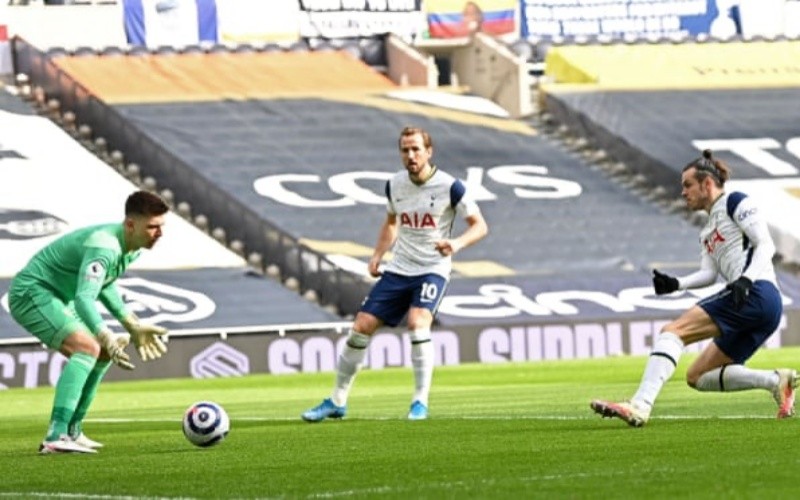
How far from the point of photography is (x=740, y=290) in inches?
544

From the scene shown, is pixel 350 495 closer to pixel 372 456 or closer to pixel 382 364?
pixel 372 456

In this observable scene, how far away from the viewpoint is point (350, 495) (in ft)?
32.4

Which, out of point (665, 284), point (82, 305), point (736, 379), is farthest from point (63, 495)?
point (736, 379)

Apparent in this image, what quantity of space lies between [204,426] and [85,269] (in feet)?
4.32

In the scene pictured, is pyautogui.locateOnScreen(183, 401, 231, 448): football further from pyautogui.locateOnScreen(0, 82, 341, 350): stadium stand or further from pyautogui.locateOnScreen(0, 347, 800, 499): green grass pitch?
pyautogui.locateOnScreen(0, 82, 341, 350): stadium stand

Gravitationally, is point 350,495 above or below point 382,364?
above

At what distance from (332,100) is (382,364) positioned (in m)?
14.6

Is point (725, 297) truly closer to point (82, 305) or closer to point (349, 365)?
point (349, 365)

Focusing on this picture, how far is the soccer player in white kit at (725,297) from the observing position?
14.0 m

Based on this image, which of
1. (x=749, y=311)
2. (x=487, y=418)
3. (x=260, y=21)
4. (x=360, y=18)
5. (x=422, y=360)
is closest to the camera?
(x=749, y=311)

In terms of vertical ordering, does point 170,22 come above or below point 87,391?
below

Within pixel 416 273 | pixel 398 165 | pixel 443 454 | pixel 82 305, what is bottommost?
pixel 398 165

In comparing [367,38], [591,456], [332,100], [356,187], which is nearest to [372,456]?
[591,456]

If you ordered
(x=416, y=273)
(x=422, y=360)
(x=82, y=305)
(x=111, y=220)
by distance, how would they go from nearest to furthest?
(x=82, y=305)
(x=422, y=360)
(x=416, y=273)
(x=111, y=220)
